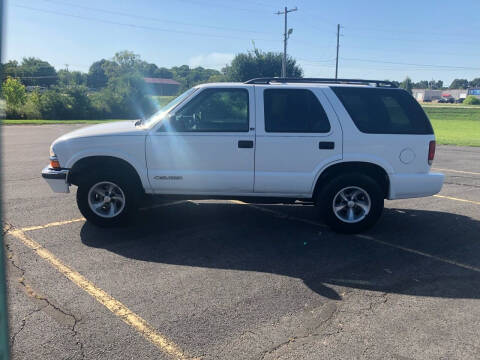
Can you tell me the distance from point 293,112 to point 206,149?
127cm

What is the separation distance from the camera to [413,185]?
5512mm

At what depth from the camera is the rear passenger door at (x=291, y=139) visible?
536cm

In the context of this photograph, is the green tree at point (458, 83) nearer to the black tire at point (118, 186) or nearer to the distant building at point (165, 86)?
the distant building at point (165, 86)

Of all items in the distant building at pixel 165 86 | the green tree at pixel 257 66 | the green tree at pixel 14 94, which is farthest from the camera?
the distant building at pixel 165 86

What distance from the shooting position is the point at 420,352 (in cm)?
300

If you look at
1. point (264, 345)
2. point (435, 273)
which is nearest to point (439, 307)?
point (435, 273)

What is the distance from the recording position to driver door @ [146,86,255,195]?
5352mm

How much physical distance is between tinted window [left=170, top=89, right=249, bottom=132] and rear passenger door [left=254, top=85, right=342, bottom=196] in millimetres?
222

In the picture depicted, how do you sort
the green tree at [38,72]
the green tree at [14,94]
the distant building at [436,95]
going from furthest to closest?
the distant building at [436,95] < the green tree at [38,72] < the green tree at [14,94]

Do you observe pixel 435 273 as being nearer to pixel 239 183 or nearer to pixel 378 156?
pixel 378 156

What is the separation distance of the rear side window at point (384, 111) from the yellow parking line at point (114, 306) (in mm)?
3715

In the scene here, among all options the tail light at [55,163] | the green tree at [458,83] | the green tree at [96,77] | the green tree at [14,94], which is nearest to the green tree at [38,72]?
the green tree at [96,77]

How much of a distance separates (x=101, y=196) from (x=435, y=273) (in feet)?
14.1

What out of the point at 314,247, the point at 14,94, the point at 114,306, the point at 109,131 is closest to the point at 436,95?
the point at 14,94
